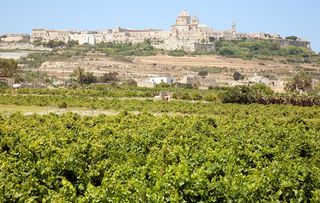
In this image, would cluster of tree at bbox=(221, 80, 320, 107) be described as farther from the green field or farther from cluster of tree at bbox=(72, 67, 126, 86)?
the green field

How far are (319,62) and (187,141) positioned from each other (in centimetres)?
15002

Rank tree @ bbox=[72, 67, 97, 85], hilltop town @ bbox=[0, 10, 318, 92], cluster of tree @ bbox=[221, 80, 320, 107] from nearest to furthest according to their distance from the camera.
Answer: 1. cluster of tree @ bbox=[221, 80, 320, 107]
2. tree @ bbox=[72, 67, 97, 85]
3. hilltop town @ bbox=[0, 10, 318, 92]

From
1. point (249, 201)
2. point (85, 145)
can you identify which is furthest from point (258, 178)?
point (85, 145)

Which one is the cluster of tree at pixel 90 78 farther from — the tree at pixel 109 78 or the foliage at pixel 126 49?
the foliage at pixel 126 49

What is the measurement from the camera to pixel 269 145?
2294 cm

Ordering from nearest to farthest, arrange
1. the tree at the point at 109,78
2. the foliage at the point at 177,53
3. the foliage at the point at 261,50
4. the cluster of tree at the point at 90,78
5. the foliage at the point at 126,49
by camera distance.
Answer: the cluster of tree at the point at 90,78
the tree at the point at 109,78
the foliage at the point at 177,53
the foliage at the point at 126,49
the foliage at the point at 261,50

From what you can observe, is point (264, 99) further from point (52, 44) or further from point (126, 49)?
point (52, 44)

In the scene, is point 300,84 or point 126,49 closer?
point 300,84

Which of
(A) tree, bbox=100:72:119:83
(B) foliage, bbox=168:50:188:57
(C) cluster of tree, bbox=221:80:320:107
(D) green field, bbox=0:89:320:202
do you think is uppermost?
(D) green field, bbox=0:89:320:202

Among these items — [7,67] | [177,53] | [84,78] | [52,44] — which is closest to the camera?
[7,67]

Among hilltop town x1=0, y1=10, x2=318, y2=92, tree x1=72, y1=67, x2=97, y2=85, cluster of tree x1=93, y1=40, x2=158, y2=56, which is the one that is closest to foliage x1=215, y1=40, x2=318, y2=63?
hilltop town x1=0, y1=10, x2=318, y2=92

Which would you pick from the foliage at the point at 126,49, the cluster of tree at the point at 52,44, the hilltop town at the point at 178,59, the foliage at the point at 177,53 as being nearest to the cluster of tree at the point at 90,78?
the hilltop town at the point at 178,59

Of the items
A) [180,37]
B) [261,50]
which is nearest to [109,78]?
[180,37]

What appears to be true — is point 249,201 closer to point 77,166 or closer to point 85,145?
point 77,166
